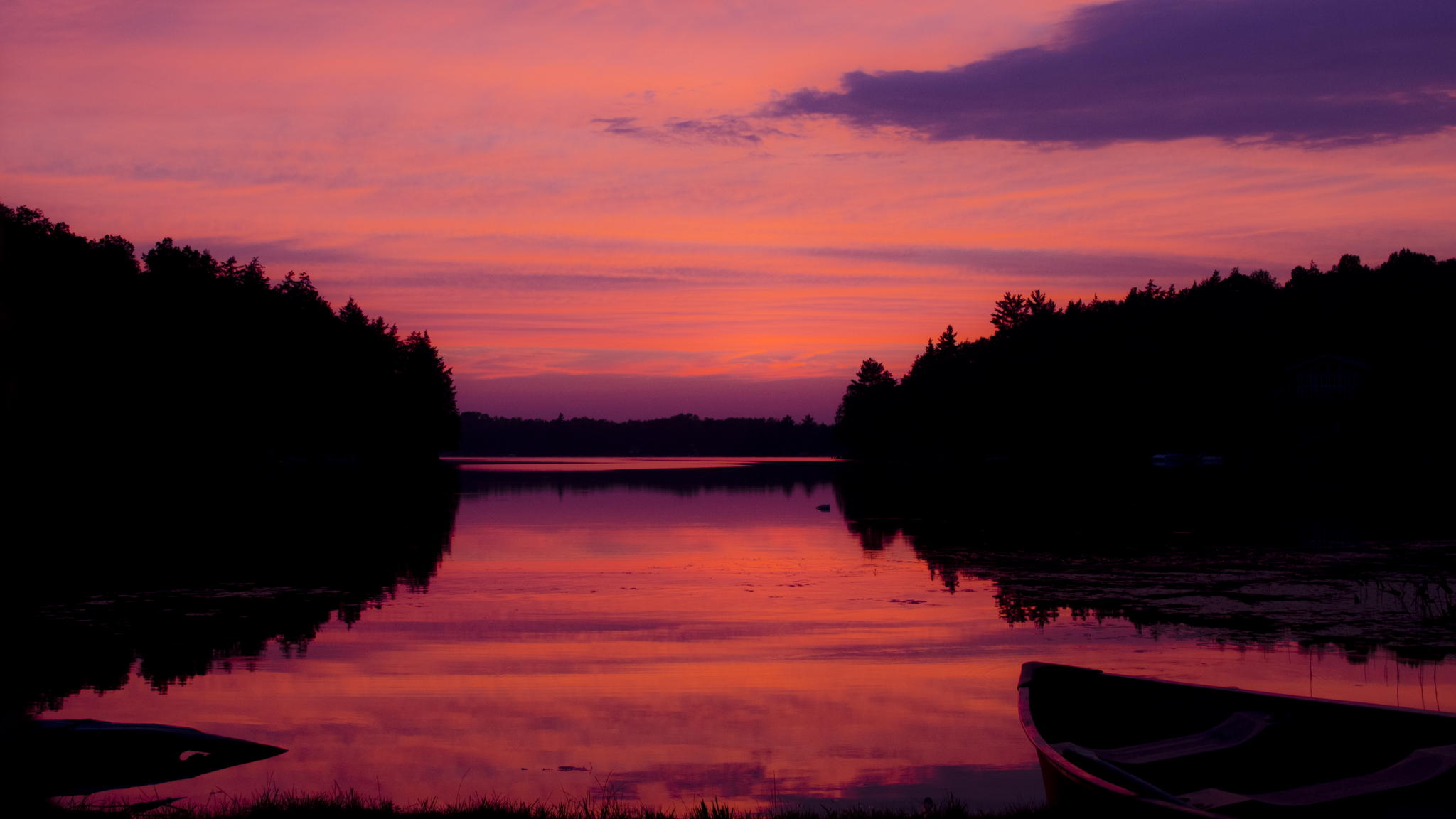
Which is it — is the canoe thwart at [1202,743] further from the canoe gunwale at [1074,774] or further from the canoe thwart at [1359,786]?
the canoe thwart at [1359,786]

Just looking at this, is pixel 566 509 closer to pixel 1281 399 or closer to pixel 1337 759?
pixel 1337 759

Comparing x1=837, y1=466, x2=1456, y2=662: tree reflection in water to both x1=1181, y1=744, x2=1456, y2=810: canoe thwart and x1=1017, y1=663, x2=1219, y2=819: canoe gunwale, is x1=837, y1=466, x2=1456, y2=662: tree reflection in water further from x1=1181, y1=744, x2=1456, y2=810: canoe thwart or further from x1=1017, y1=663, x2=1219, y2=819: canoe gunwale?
x1=1017, y1=663, x2=1219, y2=819: canoe gunwale

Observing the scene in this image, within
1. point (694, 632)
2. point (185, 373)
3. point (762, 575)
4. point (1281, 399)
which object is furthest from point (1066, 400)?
point (694, 632)

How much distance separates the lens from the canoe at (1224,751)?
8.64 metres

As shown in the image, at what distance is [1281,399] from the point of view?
123m

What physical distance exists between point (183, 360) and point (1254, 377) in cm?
11339

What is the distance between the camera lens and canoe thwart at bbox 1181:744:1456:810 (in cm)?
877

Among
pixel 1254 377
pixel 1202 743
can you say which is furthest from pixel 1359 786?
pixel 1254 377

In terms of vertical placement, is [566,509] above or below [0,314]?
below

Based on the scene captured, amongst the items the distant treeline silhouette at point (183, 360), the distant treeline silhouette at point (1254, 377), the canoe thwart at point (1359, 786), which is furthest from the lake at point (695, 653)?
the distant treeline silhouette at point (1254, 377)

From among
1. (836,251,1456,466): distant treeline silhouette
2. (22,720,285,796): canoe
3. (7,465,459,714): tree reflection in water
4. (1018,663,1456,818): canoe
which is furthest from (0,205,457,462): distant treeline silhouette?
(836,251,1456,466): distant treeline silhouette

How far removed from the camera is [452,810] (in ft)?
35.3

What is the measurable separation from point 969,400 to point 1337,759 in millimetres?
183038

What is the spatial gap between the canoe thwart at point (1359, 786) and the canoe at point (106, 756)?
32.9ft
